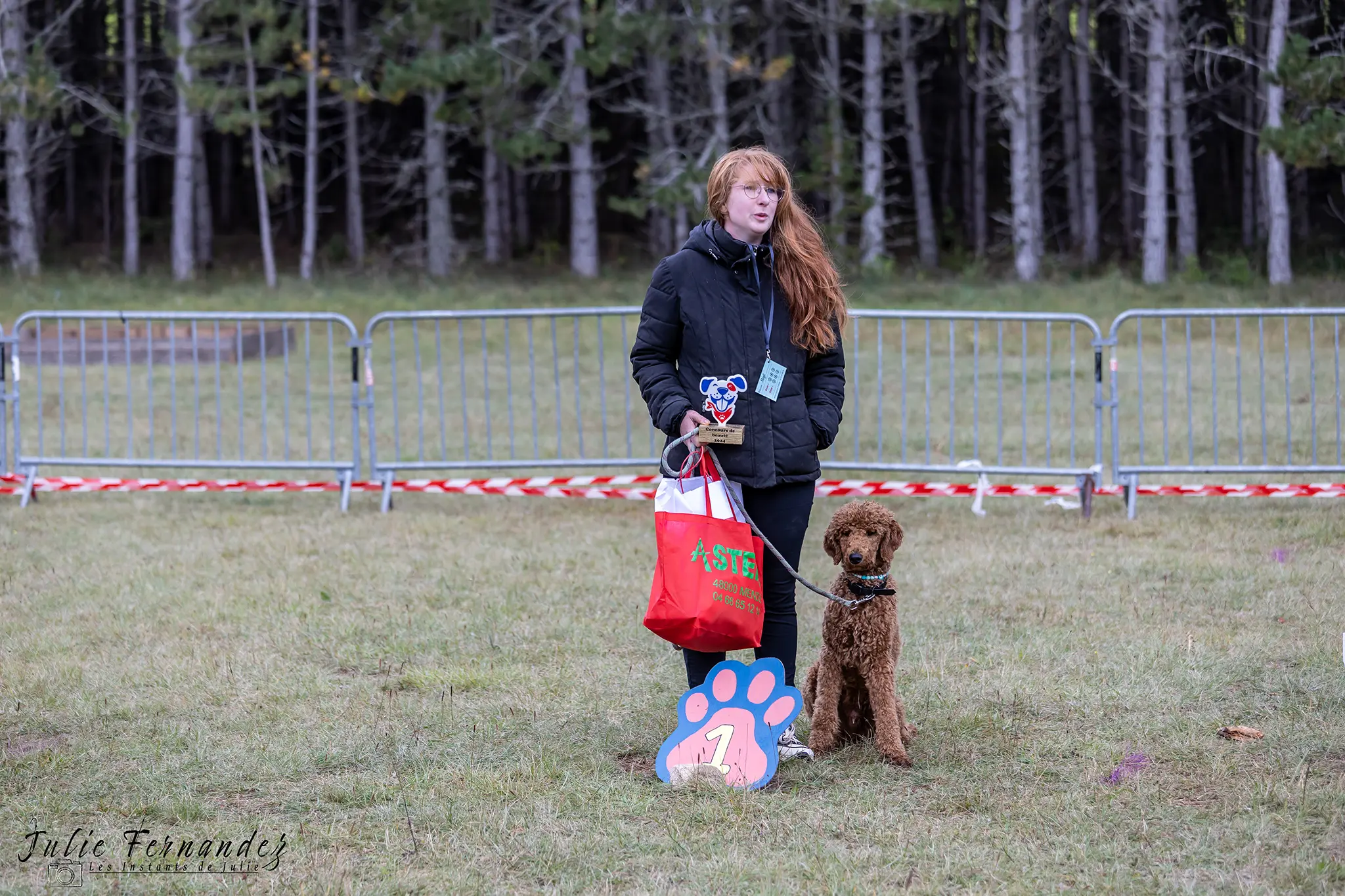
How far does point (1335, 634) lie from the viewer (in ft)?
18.9

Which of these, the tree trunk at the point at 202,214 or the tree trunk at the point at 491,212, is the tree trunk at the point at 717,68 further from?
the tree trunk at the point at 202,214

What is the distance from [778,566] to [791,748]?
23.8 inches

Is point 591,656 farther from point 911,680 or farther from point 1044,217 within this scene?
point 1044,217

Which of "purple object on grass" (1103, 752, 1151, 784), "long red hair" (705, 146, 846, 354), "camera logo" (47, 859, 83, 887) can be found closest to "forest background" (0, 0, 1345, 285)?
"purple object on grass" (1103, 752, 1151, 784)

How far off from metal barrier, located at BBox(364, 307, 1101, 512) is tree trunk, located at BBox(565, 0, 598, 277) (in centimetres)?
564

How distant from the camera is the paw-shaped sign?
4176 mm

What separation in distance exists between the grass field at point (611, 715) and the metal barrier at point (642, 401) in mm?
1074

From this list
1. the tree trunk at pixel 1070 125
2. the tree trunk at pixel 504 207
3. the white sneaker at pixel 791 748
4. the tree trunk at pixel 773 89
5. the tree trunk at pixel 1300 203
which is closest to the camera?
the white sneaker at pixel 791 748

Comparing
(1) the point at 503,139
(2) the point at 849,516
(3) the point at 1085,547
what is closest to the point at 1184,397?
(3) the point at 1085,547

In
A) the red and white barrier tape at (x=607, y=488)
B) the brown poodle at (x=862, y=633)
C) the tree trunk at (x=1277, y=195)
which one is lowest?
the brown poodle at (x=862, y=633)

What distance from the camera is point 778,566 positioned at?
434 centimetres

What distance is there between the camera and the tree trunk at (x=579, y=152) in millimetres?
22797

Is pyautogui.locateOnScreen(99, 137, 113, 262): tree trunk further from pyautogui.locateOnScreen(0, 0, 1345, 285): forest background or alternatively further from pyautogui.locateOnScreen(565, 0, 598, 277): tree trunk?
pyautogui.locateOnScreen(565, 0, 598, 277): tree trunk

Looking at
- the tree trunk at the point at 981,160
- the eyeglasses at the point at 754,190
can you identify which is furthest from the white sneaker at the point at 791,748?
the tree trunk at the point at 981,160
